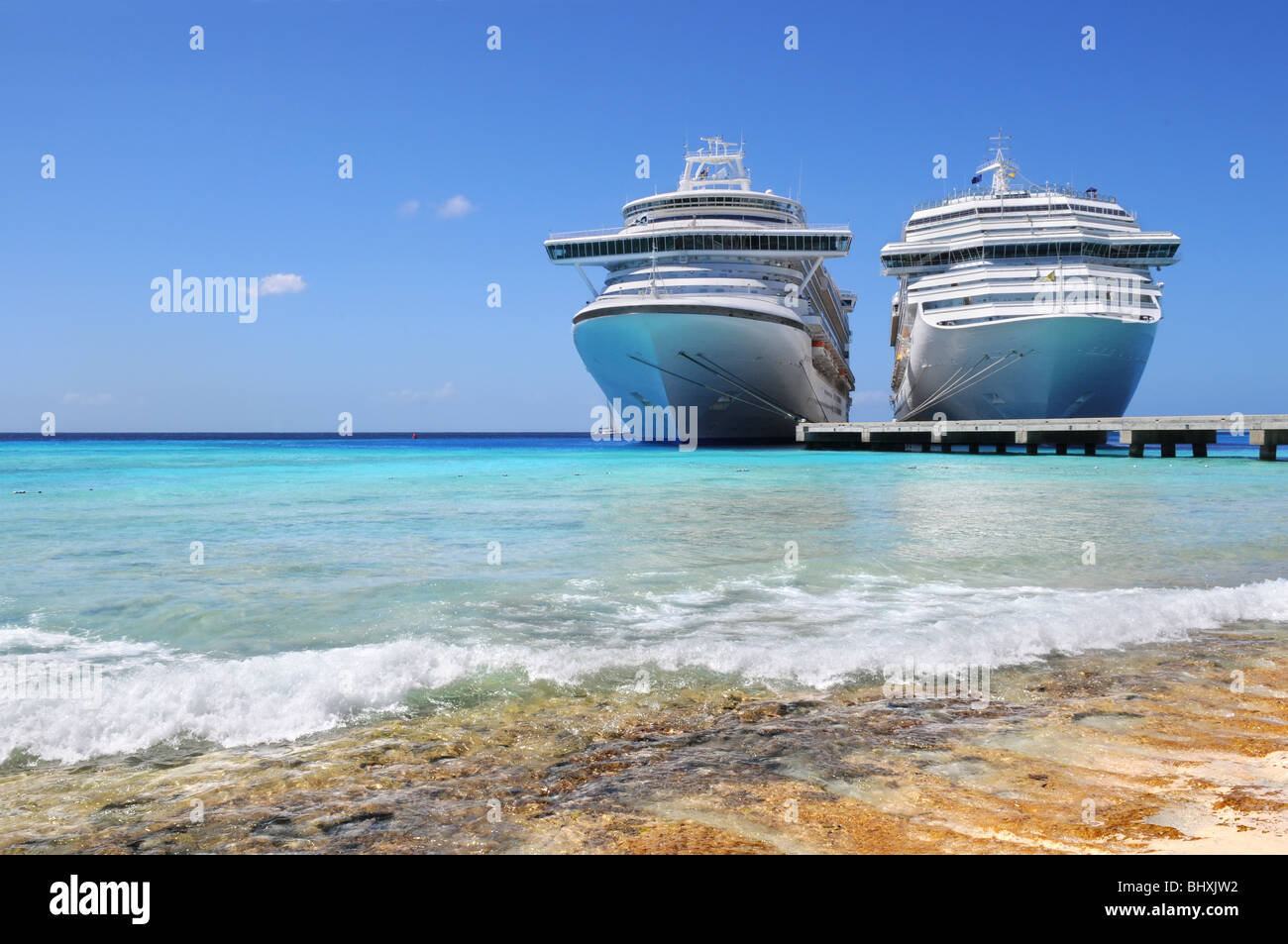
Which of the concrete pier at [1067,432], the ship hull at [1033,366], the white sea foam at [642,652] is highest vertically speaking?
the ship hull at [1033,366]

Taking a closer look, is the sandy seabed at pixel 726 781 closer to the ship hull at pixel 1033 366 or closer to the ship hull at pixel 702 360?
the ship hull at pixel 702 360

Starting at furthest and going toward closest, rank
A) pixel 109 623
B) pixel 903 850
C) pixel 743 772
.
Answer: pixel 109 623
pixel 743 772
pixel 903 850

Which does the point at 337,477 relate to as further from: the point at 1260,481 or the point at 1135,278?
the point at 1135,278

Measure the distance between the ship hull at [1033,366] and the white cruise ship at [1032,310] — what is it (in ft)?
0.21

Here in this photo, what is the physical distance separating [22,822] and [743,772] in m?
3.05

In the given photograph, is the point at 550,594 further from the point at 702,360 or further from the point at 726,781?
the point at 702,360

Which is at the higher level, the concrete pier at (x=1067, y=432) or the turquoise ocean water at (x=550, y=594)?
the concrete pier at (x=1067, y=432)

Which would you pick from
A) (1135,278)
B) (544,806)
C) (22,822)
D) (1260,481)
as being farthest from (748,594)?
(1135,278)

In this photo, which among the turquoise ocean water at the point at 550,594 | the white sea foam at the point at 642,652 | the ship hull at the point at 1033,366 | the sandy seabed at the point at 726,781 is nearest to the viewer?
the sandy seabed at the point at 726,781

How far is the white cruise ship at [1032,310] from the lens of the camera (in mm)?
42344

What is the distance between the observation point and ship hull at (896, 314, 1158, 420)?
137ft

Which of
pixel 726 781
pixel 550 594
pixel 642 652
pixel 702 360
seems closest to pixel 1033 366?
pixel 702 360

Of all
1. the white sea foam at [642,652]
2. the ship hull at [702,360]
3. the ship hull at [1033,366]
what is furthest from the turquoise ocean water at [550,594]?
the ship hull at [1033,366]

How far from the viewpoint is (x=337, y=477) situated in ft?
107
